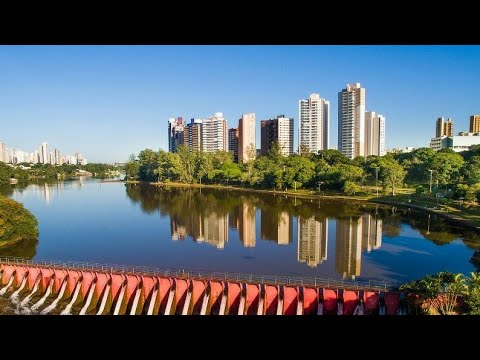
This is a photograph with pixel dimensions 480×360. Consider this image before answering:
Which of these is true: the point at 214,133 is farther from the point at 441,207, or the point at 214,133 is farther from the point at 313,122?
the point at 441,207

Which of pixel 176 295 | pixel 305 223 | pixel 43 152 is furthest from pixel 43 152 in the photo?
pixel 176 295

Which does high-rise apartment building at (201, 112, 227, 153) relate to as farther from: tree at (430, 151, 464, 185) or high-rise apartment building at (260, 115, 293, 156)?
tree at (430, 151, 464, 185)

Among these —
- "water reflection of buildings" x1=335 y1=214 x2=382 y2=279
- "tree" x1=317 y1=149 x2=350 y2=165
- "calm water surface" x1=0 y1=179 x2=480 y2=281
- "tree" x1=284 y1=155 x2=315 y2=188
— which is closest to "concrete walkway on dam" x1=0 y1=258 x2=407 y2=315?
"water reflection of buildings" x1=335 y1=214 x2=382 y2=279

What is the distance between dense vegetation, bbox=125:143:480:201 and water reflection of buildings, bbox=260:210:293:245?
15.0 ft

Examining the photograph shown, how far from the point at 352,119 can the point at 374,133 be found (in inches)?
133

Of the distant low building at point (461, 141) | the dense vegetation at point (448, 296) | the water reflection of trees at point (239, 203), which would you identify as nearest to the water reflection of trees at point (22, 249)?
the water reflection of trees at point (239, 203)

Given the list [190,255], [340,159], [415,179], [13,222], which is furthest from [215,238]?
[340,159]

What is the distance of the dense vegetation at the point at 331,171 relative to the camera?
14734mm

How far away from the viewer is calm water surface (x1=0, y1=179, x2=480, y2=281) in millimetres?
7480
